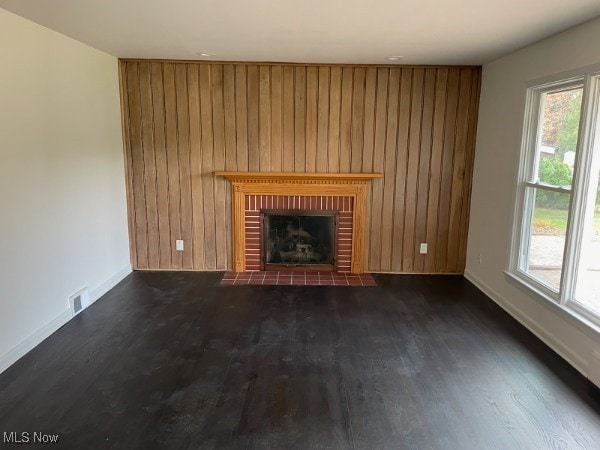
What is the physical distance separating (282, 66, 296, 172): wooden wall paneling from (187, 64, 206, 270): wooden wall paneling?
937 millimetres

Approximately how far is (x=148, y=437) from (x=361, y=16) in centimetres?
278

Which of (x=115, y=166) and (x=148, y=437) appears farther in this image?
(x=115, y=166)

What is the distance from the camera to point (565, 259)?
121 inches

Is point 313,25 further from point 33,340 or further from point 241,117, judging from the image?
point 33,340

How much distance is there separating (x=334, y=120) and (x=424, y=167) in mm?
1141

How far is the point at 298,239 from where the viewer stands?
16.6ft

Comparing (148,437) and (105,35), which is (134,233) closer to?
(105,35)

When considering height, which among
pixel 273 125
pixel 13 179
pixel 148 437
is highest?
pixel 273 125

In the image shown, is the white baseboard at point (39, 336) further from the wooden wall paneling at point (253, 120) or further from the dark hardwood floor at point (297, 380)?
the wooden wall paneling at point (253, 120)

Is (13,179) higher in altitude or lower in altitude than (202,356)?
higher

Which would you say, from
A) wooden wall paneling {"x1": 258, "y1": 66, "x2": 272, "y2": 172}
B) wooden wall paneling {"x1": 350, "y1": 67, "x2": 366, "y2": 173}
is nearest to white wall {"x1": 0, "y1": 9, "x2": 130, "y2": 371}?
wooden wall paneling {"x1": 258, "y1": 66, "x2": 272, "y2": 172}

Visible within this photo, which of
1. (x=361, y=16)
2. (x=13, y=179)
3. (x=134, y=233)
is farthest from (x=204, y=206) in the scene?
(x=361, y=16)

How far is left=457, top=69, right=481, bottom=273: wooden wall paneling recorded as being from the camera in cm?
468

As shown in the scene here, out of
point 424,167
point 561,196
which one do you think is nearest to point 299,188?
point 424,167
